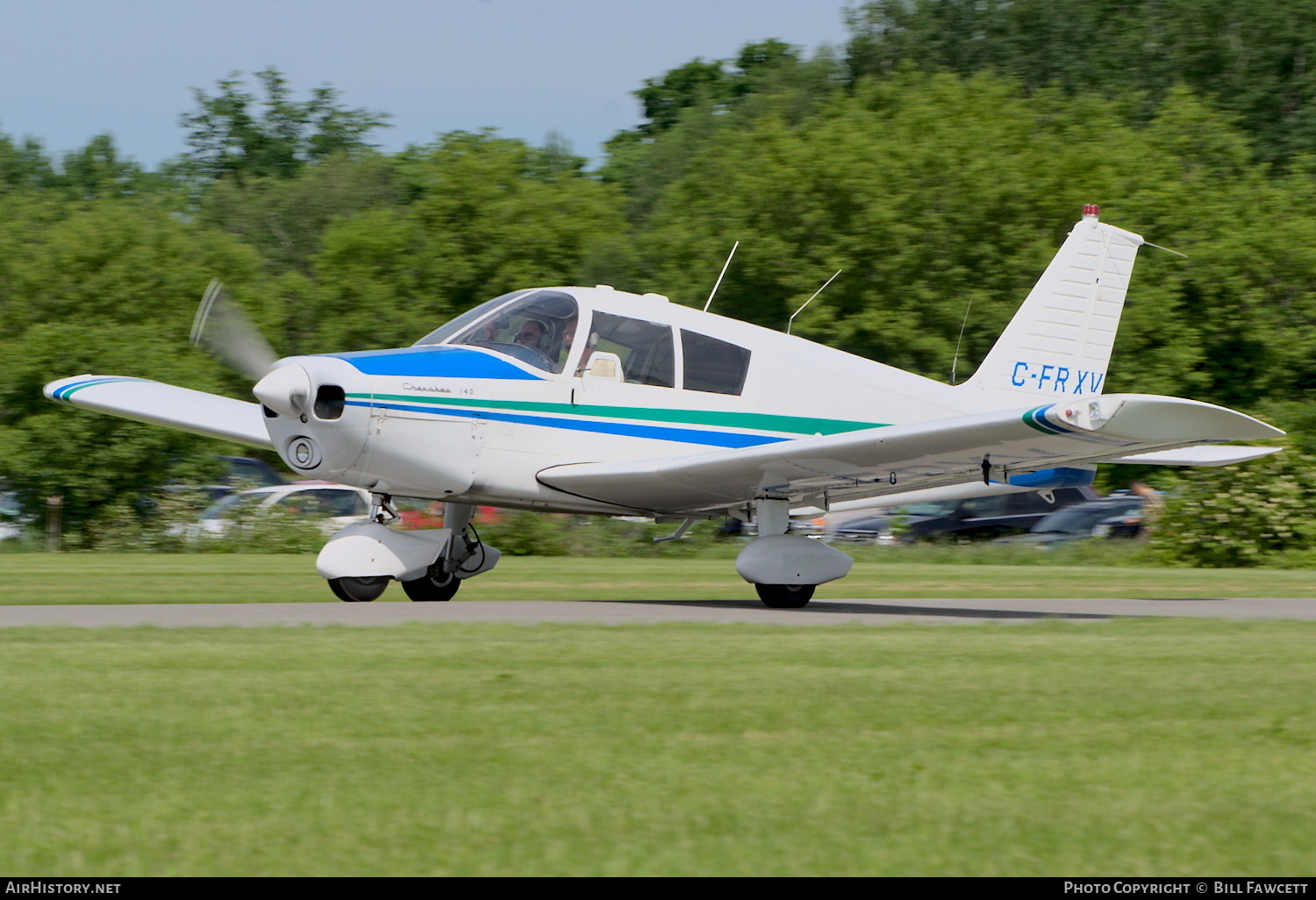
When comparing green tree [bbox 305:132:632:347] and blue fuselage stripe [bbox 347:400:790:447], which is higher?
green tree [bbox 305:132:632:347]

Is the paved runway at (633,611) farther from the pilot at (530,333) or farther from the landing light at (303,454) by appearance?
the pilot at (530,333)

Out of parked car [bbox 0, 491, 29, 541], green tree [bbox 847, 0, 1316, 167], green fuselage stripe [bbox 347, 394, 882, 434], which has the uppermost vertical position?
green tree [bbox 847, 0, 1316, 167]

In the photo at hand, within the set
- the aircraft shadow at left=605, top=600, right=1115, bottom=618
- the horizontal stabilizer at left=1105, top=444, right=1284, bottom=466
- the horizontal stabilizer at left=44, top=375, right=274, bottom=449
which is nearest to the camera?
the aircraft shadow at left=605, top=600, right=1115, bottom=618

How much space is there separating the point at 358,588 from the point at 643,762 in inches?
286

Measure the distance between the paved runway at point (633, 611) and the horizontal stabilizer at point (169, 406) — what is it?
2.70m

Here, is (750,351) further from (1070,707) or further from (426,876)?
(426,876)

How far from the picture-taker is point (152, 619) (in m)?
9.75

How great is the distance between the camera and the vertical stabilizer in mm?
14586

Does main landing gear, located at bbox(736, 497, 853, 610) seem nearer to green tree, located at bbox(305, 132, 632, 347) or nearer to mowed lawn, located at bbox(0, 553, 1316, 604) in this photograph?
mowed lawn, located at bbox(0, 553, 1316, 604)

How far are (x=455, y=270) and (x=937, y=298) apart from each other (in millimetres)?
14039

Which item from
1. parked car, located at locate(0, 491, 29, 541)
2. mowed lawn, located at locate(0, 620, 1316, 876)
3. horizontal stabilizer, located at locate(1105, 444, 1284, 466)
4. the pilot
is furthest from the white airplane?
parked car, located at locate(0, 491, 29, 541)

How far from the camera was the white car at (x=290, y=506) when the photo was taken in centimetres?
2270

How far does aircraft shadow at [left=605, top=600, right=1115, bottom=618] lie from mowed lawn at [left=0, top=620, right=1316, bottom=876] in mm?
3658
